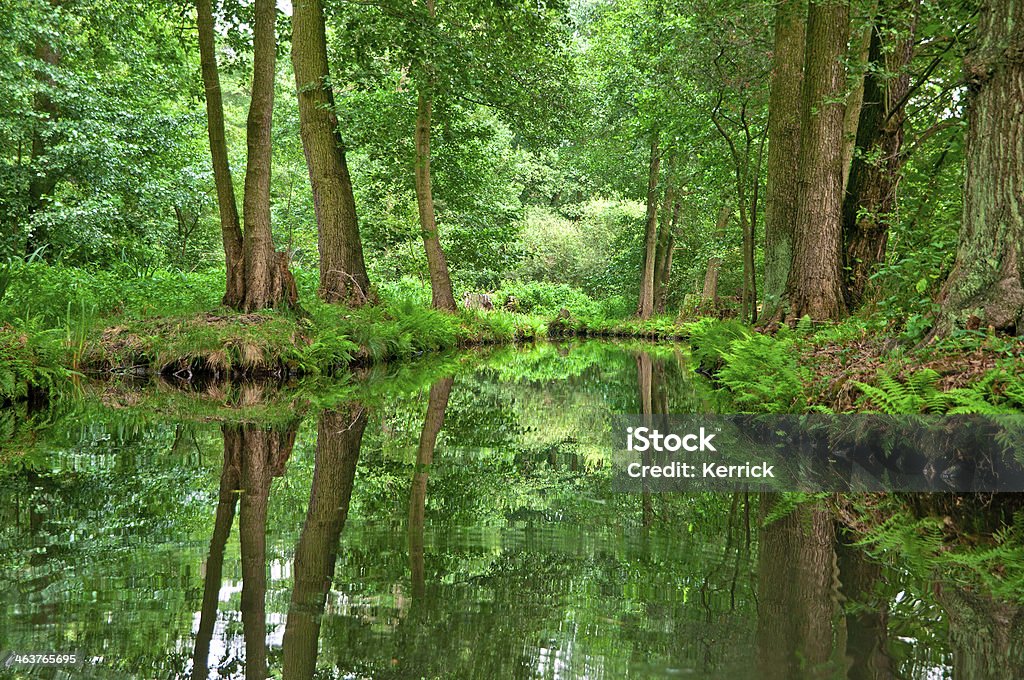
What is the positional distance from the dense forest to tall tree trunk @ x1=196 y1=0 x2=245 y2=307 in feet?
0.17

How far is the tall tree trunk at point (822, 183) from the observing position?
29.9 ft

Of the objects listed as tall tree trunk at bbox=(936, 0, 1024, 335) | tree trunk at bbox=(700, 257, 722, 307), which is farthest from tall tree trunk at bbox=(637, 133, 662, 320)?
tall tree trunk at bbox=(936, 0, 1024, 335)

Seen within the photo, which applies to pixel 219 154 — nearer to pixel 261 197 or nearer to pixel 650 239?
pixel 261 197

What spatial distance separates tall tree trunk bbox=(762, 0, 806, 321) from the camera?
10.4m

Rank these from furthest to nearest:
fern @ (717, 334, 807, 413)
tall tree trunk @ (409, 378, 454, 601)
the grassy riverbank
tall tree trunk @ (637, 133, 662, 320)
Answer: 1. tall tree trunk @ (637, 133, 662, 320)
2. fern @ (717, 334, 807, 413)
3. the grassy riverbank
4. tall tree trunk @ (409, 378, 454, 601)

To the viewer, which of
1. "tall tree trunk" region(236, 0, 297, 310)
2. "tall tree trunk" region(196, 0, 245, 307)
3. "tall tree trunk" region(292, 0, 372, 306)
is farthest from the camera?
"tall tree trunk" region(292, 0, 372, 306)

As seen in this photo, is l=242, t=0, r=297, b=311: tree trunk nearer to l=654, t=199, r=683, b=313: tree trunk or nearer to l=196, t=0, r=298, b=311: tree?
l=196, t=0, r=298, b=311: tree

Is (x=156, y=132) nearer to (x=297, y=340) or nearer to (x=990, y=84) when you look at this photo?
(x=297, y=340)

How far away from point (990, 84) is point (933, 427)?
243 centimetres

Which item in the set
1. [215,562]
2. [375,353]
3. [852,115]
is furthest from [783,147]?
[215,562]

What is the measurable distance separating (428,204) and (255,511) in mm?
13184

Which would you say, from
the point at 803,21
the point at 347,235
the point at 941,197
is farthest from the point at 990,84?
the point at 347,235

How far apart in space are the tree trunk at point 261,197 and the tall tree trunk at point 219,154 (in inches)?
5.8

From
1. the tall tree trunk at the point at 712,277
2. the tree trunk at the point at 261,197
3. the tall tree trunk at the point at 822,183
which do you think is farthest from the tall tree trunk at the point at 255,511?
the tall tree trunk at the point at 712,277
